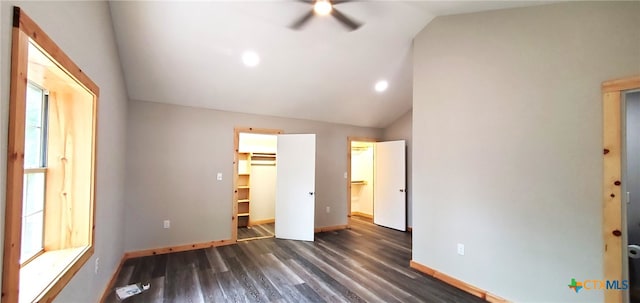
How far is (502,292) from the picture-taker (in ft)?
8.72

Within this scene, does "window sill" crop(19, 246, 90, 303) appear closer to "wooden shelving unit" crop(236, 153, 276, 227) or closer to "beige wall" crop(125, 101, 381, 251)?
"beige wall" crop(125, 101, 381, 251)

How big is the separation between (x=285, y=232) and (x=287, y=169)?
1173 mm

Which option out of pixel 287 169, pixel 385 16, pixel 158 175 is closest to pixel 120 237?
pixel 158 175

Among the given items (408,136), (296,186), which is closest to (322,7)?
(296,186)

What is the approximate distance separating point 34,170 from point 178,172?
2.41 meters

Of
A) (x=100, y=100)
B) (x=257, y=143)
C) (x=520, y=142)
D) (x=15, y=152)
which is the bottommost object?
(x=15, y=152)

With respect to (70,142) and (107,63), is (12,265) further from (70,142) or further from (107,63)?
(107,63)

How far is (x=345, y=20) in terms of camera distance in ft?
9.07

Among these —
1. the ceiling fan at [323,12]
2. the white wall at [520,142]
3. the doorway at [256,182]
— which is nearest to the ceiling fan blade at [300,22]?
the ceiling fan at [323,12]

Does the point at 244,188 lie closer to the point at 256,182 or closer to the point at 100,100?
the point at 256,182

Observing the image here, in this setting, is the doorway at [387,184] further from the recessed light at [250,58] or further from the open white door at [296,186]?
the recessed light at [250,58]

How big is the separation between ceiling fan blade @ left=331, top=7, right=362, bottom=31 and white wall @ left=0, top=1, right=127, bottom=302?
1.99 metres

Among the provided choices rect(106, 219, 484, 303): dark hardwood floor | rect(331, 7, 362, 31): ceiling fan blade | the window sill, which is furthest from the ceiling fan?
rect(106, 219, 484, 303): dark hardwood floor

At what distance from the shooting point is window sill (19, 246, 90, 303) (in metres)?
1.41
